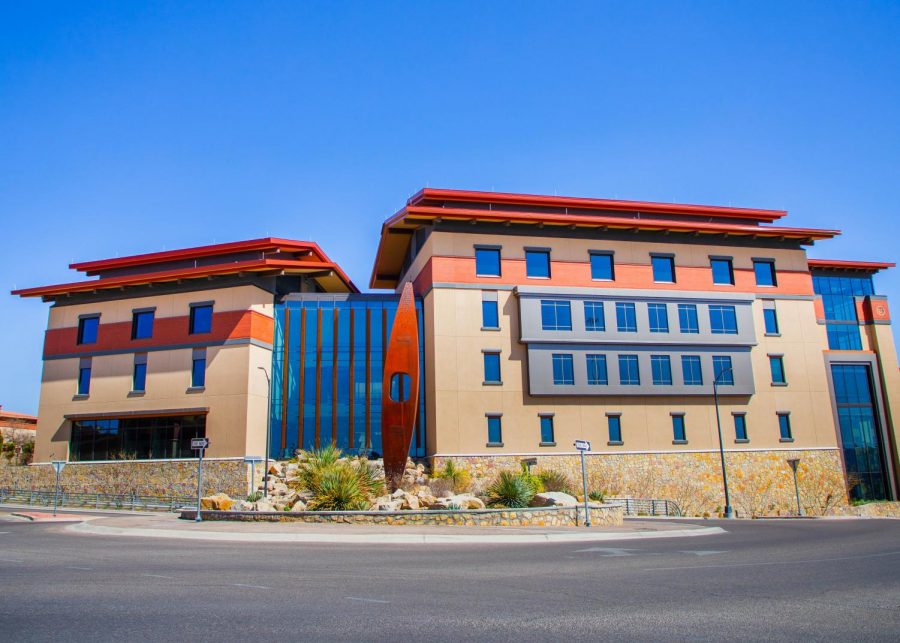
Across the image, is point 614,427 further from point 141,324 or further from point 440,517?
point 141,324

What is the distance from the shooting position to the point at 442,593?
9.43 meters

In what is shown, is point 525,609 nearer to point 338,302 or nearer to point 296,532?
point 296,532

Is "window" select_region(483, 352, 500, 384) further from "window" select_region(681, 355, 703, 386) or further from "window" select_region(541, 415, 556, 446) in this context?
"window" select_region(681, 355, 703, 386)

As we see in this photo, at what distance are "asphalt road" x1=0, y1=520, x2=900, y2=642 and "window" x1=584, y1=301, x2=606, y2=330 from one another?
2440 centimetres

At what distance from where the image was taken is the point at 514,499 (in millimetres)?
24422

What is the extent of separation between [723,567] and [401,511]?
1114cm

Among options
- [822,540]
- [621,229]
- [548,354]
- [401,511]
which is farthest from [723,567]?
[621,229]

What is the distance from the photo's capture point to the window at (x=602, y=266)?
1625 inches

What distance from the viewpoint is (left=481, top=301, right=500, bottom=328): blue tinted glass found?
129ft

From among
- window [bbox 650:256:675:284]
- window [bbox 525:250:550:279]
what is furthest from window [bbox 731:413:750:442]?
window [bbox 525:250:550:279]

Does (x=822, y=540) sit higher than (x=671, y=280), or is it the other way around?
(x=671, y=280)

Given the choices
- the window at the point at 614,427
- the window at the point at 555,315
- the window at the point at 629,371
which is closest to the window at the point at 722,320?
the window at the point at 629,371

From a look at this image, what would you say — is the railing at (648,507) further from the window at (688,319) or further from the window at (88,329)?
the window at (88,329)

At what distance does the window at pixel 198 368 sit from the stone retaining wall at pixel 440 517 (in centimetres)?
1879
